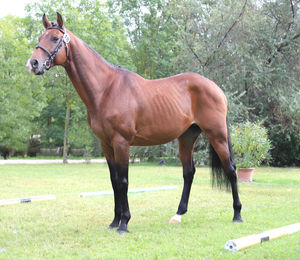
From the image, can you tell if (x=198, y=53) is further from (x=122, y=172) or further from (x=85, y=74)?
(x=122, y=172)

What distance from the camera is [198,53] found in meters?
17.2

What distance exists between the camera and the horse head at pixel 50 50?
12.6ft

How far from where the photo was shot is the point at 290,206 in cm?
599

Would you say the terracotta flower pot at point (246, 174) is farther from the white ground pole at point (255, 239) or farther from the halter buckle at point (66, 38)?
the halter buckle at point (66, 38)

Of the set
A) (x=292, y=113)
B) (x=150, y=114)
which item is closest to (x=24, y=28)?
(x=292, y=113)

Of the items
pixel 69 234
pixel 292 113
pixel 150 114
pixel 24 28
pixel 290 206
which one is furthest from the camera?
pixel 24 28

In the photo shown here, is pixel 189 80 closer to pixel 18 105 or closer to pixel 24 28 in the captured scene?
pixel 18 105

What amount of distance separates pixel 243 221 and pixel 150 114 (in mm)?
2112

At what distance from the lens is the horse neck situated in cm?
430

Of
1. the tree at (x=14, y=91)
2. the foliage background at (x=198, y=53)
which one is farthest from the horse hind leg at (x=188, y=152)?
the tree at (x=14, y=91)

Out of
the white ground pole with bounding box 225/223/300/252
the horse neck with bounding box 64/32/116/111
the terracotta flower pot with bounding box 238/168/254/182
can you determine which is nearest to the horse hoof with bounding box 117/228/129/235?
the white ground pole with bounding box 225/223/300/252

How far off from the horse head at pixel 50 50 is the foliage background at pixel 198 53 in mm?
12277

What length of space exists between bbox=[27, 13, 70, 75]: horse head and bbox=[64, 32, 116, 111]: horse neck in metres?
0.11

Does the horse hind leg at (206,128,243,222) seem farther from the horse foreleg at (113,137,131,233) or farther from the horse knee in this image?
the horse foreleg at (113,137,131,233)
